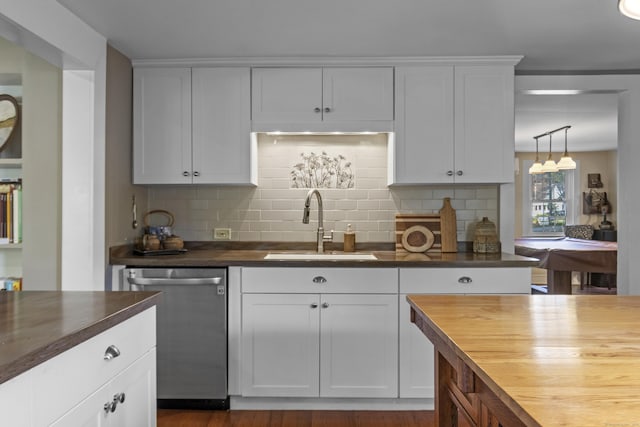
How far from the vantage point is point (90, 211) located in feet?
9.12

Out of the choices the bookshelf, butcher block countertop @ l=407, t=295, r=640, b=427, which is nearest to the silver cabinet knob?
butcher block countertop @ l=407, t=295, r=640, b=427

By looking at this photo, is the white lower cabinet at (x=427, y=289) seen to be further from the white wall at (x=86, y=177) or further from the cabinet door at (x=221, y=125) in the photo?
the white wall at (x=86, y=177)

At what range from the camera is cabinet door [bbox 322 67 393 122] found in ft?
10.4

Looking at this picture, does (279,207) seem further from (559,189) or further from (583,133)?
(559,189)

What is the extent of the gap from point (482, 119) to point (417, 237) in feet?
3.02

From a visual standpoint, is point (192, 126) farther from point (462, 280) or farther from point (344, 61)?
point (462, 280)

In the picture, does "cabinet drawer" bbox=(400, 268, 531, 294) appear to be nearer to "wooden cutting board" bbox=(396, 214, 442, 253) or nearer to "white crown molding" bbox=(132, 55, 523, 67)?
"wooden cutting board" bbox=(396, 214, 442, 253)

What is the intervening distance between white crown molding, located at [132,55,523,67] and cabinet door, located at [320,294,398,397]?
5.00 ft

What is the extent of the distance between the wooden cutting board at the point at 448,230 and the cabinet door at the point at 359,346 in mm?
735

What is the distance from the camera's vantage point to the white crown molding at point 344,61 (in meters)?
3.13

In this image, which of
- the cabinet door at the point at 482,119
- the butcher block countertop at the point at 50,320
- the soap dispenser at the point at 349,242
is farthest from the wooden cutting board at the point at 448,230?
the butcher block countertop at the point at 50,320

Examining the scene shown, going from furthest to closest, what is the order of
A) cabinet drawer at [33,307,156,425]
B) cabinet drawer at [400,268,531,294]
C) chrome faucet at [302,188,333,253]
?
chrome faucet at [302,188,333,253], cabinet drawer at [400,268,531,294], cabinet drawer at [33,307,156,425]

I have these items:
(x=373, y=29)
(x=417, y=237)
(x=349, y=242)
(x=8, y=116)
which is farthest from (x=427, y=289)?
(x=8, y=116)

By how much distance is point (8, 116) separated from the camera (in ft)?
9.96
